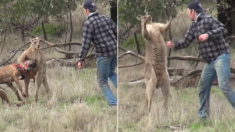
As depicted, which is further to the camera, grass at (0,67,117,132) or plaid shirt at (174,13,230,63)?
grass at (0,67,117,132)

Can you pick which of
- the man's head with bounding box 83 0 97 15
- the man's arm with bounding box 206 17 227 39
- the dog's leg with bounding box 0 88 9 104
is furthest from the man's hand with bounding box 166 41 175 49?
the dog's leg with bounding box 0 88 9 104

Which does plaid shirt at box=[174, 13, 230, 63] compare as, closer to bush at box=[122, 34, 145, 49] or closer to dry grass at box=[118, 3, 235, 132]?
dry grass at box=[118, 3, 235, 132]

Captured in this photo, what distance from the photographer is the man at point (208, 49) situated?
7273mm

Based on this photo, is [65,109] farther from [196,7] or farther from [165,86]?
[196,7]

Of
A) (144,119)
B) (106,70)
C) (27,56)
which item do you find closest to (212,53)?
(144,119)

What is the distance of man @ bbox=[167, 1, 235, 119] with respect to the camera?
727 centimetres

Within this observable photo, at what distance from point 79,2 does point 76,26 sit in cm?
71

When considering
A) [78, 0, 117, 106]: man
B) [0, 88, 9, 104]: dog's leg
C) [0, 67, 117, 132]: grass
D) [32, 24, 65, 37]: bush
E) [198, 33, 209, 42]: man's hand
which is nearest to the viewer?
[198, 33, 209, 42]: man's hand

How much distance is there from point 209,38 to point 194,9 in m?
0.47

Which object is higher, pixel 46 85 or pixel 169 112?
pixel 169 112

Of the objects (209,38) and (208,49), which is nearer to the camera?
(209,38)

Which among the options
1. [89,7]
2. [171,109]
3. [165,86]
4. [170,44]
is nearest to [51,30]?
[89,7]

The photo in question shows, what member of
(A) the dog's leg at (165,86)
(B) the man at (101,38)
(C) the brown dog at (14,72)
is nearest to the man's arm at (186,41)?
(A) the dog's leg at (165,86)

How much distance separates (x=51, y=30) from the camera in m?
10.6
